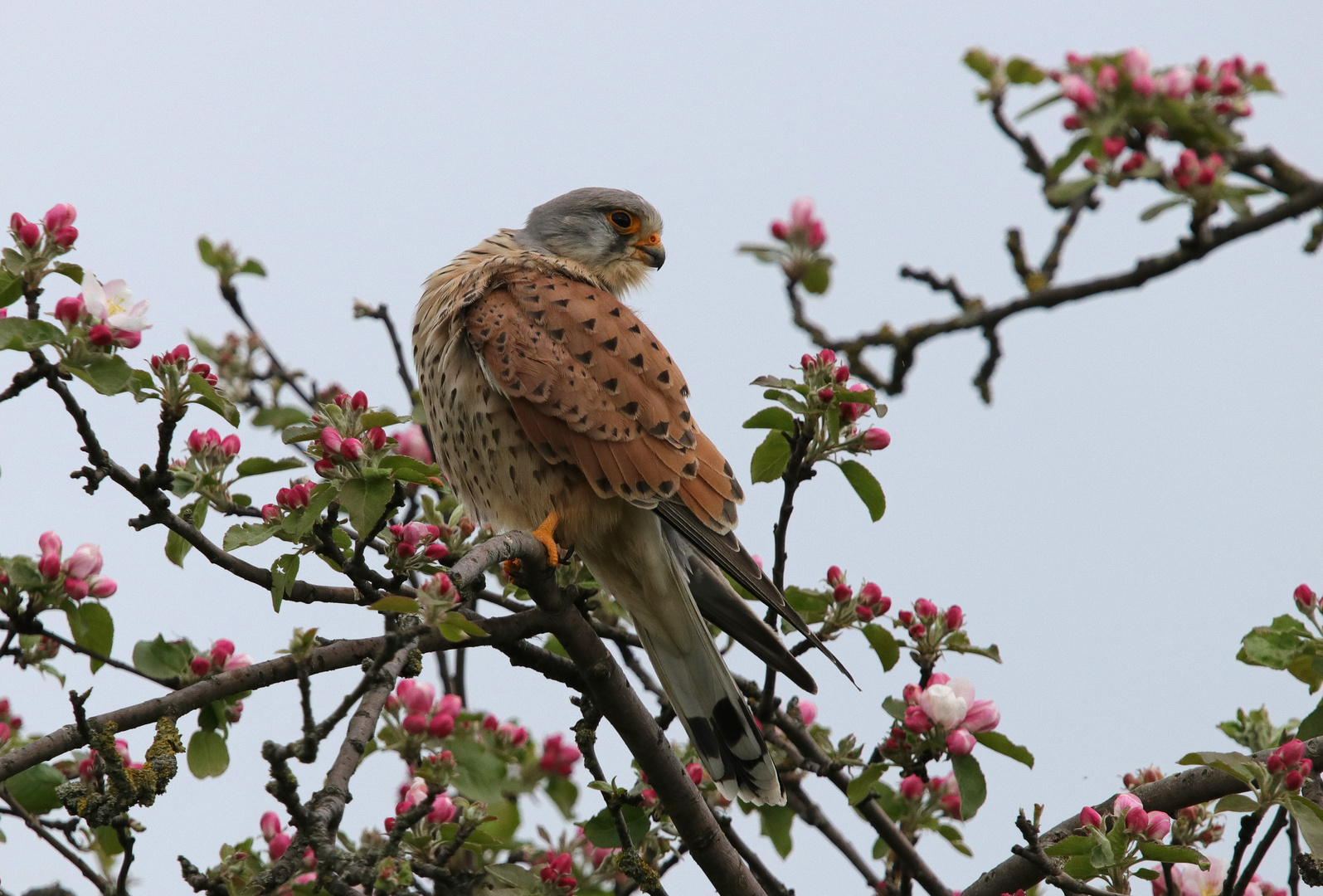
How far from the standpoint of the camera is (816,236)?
3127 millimetres

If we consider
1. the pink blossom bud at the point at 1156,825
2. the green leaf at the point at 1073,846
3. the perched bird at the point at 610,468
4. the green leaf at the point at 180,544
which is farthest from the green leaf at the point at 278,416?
the pink blossom bud at the point at 1156,825

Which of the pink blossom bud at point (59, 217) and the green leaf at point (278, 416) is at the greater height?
the green leaf at point (278, 416)

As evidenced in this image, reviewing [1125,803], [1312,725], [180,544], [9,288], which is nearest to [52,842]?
[180,544]

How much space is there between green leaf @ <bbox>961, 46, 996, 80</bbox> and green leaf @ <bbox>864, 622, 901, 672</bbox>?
58.2 inches

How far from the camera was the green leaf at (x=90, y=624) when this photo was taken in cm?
252

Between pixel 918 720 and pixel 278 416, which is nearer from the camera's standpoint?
pixel 918 720

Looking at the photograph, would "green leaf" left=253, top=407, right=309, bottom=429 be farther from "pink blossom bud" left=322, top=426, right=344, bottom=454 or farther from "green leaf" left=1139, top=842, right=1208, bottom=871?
"green leaf" left=1139, top=842, right=1208, bottom=871

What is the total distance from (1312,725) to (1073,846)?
2.09ft

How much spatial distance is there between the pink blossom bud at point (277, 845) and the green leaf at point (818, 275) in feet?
5.77

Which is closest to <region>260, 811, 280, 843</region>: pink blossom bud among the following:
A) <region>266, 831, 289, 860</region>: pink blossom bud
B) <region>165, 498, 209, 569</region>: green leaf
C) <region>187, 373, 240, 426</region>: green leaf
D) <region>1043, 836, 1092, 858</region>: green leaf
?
<region>266, 831, 289, 860</region>: pink blossom bud

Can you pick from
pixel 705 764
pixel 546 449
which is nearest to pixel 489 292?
pixel 546 449

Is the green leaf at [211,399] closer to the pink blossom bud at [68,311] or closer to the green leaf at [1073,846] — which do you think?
the pink blossom bud at [68,311]

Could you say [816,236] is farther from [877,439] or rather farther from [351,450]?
[351,450]

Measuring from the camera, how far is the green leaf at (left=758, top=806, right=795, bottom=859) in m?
3.12
